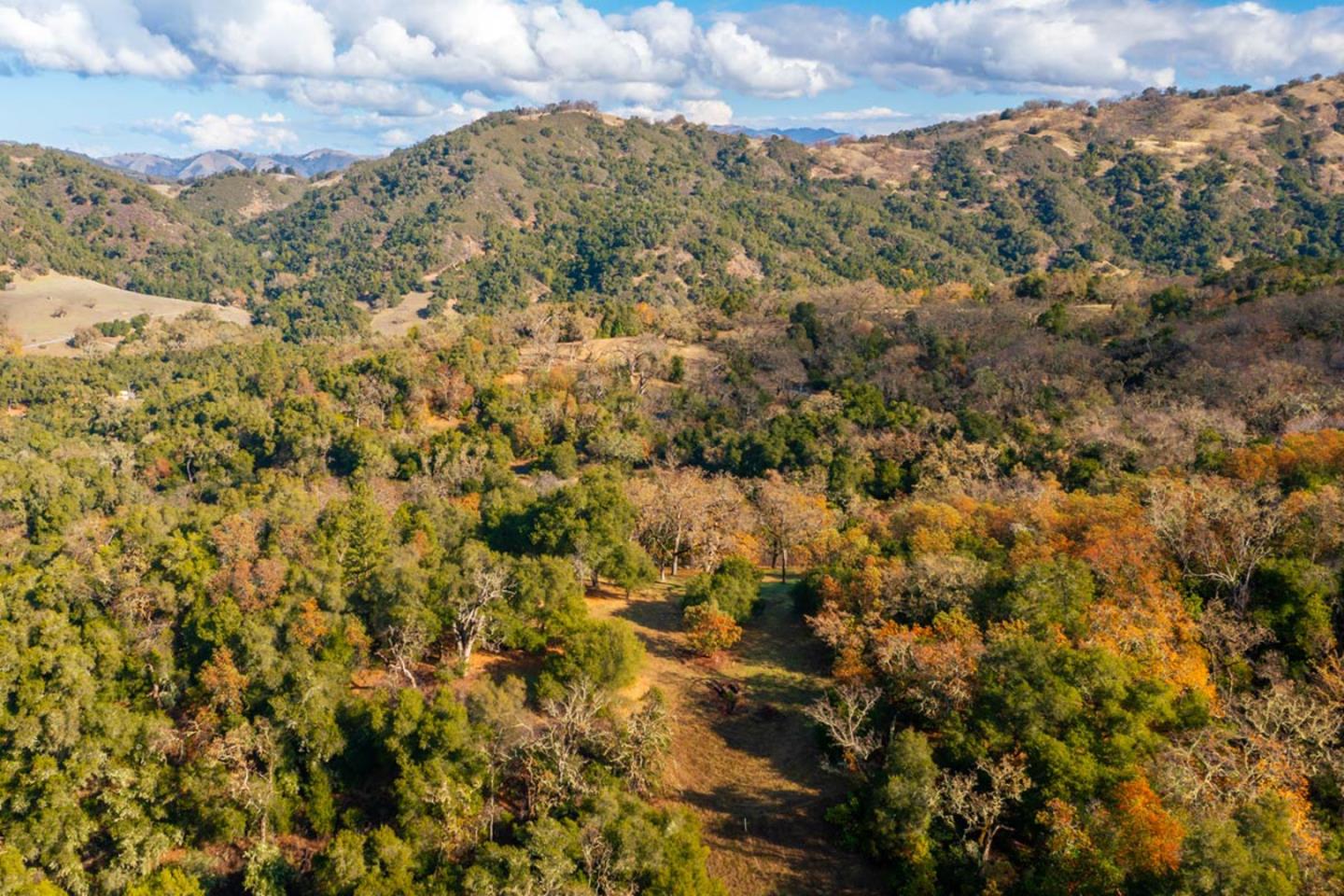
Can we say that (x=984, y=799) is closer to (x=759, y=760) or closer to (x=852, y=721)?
(x=852, y=721)

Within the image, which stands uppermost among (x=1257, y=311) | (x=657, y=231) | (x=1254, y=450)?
(x=657, y=231)

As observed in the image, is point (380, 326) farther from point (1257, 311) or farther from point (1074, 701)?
point (1074, 701)

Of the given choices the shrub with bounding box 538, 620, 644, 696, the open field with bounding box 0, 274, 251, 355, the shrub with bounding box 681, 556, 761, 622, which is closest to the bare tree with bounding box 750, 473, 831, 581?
the shrub with bounding box 681, 556, 761, 622

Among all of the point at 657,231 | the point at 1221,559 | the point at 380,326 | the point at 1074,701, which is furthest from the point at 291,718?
the point at 657,231

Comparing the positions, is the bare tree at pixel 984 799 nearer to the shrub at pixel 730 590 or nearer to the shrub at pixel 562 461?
the shrub at pixel 730 590

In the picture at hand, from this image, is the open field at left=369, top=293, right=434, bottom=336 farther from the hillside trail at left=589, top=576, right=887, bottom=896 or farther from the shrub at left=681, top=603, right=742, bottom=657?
the hillside trail at left=589, top=576, right=887, bottom=896

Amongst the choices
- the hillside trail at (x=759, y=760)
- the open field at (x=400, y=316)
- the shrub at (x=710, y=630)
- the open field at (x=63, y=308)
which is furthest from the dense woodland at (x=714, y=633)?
the open field at (x=400, y=316)
